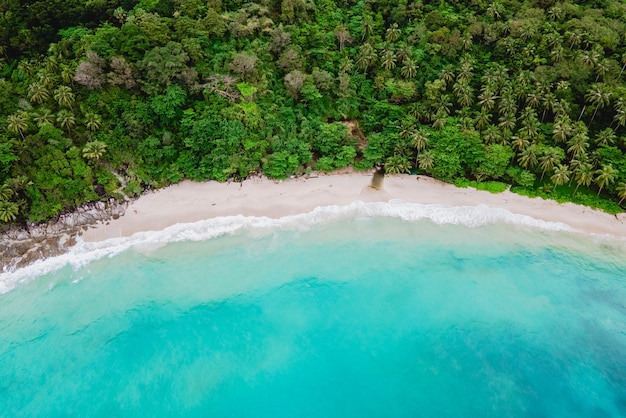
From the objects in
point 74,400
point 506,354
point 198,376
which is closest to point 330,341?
point 198,376

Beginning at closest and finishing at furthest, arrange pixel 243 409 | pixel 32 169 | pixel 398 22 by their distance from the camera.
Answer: pixel 243 409
pixel 32 169
pixel 398 22

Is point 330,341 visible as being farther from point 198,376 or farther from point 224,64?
point 224,64

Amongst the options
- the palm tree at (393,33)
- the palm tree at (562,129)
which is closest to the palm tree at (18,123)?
the palm tree at (393,33)

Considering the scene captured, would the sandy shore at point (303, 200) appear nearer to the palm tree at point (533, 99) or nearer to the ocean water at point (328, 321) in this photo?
the ocean water at point (328, 321)

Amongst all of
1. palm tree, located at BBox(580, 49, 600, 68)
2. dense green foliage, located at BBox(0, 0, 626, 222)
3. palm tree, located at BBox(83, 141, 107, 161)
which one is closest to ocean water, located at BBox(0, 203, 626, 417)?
dense green foliage, located at BBox(0, 0, 626, 222)

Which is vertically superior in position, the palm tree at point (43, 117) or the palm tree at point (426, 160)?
the palm tree at point (43, 117)

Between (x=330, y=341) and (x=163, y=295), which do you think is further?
(x=163, y=295)

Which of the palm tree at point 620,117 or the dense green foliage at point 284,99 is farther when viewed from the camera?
the palm tree at point 620,117
